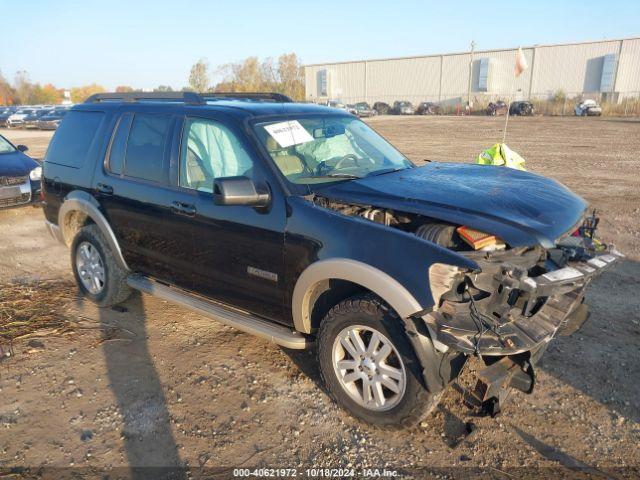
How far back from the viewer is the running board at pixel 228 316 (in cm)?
348

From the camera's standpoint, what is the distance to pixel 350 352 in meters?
3.21

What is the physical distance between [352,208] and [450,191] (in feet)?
2.16

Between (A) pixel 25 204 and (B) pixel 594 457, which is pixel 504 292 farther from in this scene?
(A) pixel 25 204

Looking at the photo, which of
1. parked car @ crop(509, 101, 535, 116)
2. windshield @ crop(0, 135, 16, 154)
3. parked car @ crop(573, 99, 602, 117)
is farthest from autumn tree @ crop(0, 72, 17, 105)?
windshield @ crop(0, 135, 16, 154)

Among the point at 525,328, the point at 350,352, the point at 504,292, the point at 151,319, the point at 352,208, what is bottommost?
the point at 151,319

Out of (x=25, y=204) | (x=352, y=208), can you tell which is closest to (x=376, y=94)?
(x=25, y=204)

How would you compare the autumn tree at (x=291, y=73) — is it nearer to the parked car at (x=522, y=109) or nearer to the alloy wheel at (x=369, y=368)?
the parked car at (x=522, y=109)

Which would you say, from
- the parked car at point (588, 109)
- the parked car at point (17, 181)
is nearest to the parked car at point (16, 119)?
the parked car at point (17, 181)

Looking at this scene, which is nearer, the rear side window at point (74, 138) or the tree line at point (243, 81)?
the rear side window at point (74, 138)

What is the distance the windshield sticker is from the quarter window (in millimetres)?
270

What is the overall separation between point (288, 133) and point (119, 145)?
1726mm

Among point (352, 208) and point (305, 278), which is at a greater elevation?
point (352, 208)

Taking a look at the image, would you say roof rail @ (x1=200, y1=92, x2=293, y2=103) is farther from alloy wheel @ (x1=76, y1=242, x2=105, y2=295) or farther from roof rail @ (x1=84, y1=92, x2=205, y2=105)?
alloy wheel @ (x1=76, y1=242, x2=105, y2=295)

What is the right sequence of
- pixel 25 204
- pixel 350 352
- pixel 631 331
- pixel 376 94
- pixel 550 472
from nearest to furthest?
pixel 550 472 → pixel 350 352 → pixel 631 331 → pixel 25 204 → pixel 376 94
